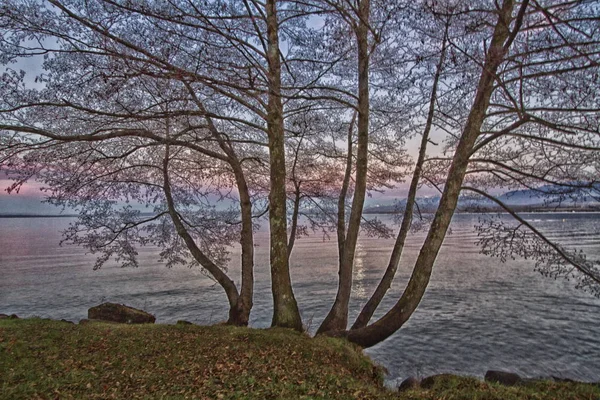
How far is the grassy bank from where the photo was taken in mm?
5281

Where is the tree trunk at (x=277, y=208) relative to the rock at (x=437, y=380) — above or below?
above

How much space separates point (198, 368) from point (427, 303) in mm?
18253

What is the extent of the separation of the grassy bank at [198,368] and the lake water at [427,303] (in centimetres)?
472

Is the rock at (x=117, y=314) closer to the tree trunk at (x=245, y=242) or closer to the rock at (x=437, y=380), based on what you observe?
the tree trunk at (x=245, y=242)

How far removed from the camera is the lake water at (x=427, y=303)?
1334cm

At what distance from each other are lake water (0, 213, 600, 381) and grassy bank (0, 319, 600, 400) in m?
4.72

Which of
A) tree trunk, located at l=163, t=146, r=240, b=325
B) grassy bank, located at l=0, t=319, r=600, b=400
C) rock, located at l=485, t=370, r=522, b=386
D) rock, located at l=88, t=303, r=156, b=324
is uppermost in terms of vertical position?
tree trunk, located at l=163, t=146, r=240, b=325

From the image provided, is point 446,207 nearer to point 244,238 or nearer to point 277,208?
point 277,208

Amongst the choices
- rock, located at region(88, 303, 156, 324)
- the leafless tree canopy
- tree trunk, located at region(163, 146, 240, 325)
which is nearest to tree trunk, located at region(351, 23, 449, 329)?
the leafless tree canopy

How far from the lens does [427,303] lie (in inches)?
845

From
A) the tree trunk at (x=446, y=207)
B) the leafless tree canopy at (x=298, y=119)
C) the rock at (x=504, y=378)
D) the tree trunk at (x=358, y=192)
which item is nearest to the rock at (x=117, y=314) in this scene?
the leafless tree canopy at (x=298, y=119)

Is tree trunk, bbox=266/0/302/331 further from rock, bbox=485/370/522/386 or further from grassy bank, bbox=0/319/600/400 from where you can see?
rock, bbox=485/370/522/386

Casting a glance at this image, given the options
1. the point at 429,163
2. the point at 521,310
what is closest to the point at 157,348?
the point at 429,163

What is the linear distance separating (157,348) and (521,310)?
19672 millimetres
